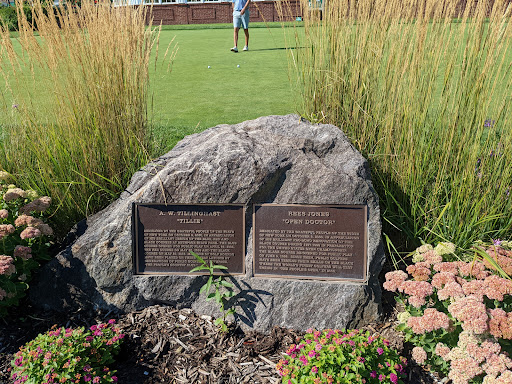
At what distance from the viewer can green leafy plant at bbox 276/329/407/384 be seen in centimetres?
200

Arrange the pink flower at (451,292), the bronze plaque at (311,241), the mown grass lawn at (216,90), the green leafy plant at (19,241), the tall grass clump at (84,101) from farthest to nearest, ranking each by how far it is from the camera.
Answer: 1. the mown grass lawn at (216,90)
2. the tall grass clump at (84,101)
3. the bronze plaque at (311,241)
4. the green leafy plant at (19,241)
5. the pink flower at (451,292)

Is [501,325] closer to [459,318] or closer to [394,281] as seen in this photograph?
[459,318]

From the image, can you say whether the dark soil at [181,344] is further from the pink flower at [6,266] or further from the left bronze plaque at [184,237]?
the pink flower at [6,266]

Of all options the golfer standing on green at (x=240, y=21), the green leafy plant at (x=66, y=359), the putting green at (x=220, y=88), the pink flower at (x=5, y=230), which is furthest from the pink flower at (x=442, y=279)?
the golfer standing on green at (x=240, y=21)

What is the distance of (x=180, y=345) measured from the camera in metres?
2.61

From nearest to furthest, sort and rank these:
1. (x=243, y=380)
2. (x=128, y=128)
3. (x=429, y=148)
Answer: (x=243, y=380)
(x=429, y=148)
(x=128, y=128)

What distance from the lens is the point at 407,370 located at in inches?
95.7

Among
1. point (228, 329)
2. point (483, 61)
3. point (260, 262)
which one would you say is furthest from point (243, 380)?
point (483, 61)

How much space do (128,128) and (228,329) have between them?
1.70 m

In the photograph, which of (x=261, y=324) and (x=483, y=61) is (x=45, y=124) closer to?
(x=261, y=324)

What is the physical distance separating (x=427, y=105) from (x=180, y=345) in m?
2.27

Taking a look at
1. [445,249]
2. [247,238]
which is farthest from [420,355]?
[247,238]

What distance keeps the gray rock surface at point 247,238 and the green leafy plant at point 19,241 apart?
177 millimetres

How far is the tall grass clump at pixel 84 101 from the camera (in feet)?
10.1
